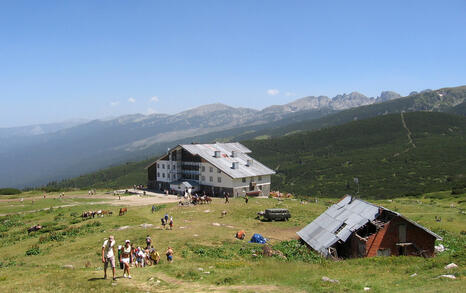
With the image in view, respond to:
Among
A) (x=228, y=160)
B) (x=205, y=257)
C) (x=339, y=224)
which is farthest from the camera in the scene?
(x=228, y=160)

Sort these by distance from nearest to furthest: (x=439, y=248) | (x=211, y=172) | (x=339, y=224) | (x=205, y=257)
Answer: (x=205, y=257) < (x=439, y=248) < (x=339, y=224) < (x=211, y=172)

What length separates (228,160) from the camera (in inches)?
3317

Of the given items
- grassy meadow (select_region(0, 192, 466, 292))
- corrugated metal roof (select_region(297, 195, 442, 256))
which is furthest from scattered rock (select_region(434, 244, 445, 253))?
corrugated metal roof (select_region(297, 195, 442, 256))

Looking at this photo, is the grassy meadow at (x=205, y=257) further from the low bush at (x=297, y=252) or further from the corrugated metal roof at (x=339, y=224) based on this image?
the corrugated metal roof at (x=339, y=224)

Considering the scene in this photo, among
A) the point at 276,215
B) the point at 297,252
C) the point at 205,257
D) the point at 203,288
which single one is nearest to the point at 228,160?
the point at 276,215

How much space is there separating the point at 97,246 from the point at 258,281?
21068mm

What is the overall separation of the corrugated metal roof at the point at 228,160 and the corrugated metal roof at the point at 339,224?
38.9 m

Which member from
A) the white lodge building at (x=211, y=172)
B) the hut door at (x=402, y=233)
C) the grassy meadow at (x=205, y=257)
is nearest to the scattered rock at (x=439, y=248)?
the grassy meadow at (x=205, y=257)

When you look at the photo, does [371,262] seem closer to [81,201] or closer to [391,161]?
[81,201]

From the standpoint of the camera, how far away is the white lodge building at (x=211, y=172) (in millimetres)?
77688

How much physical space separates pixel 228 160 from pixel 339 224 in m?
51.5

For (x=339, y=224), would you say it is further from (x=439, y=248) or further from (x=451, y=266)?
(x=451, y=266)

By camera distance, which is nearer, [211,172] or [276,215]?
[276,215]

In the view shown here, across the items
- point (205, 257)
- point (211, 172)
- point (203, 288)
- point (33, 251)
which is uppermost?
point (211, 172)
